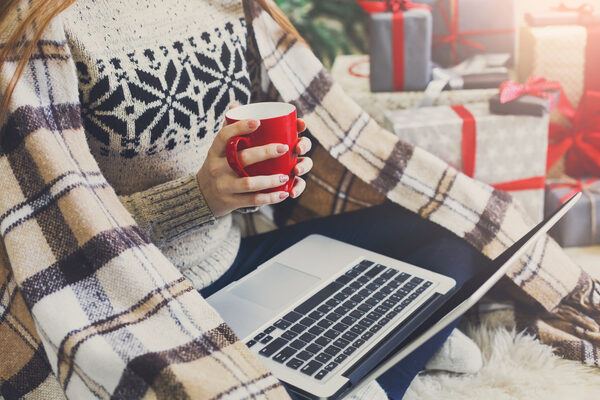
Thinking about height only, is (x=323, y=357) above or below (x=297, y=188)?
below

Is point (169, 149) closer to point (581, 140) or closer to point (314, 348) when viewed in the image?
point (314, 348)

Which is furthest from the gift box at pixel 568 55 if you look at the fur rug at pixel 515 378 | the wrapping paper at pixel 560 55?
the fur rug at pixel 515 378

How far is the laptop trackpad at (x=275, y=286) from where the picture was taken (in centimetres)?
79

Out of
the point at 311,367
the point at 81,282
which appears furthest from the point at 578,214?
the point at 81,282

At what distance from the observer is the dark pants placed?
890 millimetres

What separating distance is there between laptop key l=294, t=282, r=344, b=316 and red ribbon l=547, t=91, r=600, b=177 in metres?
0.79

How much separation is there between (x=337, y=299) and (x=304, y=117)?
0.35 meters

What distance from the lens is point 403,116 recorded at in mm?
1224

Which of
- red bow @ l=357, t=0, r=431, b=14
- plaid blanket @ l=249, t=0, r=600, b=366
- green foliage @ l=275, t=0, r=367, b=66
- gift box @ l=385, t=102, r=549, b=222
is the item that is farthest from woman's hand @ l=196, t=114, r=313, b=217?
green foliage @ l=275, t=0, r=367, b=66

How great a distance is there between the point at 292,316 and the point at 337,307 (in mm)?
59

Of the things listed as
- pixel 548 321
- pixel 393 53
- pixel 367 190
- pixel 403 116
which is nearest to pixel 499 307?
pixel 548 321

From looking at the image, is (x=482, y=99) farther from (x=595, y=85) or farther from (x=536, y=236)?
(x=536, y=236)

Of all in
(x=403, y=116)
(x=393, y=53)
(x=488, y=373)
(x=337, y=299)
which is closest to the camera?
(x=337, y=299)

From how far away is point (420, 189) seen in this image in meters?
1.01
